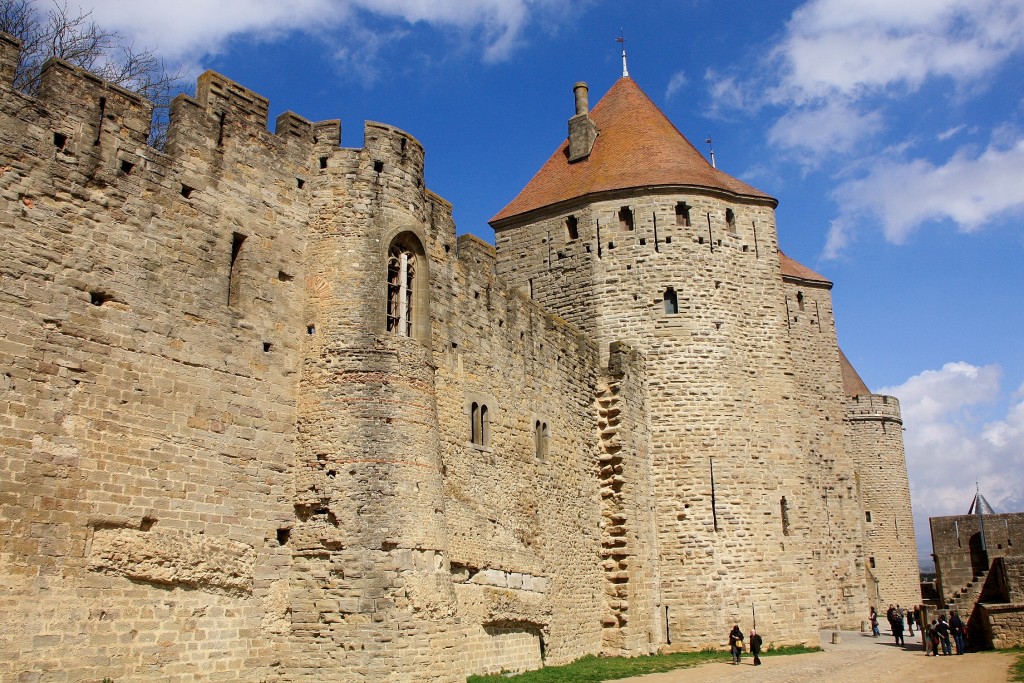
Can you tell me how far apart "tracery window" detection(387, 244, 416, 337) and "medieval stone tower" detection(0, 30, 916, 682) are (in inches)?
1.6

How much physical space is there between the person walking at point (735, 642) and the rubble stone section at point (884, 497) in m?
16.9

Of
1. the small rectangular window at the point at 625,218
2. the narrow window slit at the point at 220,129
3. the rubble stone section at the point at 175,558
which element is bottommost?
the rubble stone section at the point at 175,558

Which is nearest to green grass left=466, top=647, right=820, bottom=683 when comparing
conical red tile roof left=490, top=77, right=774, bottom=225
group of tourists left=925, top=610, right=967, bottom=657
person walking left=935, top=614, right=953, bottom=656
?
group of tourists left=925, top=610, right=967, bottom=657

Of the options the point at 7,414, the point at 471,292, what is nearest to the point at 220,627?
the point at 7,414

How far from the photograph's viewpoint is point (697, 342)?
20.7 m

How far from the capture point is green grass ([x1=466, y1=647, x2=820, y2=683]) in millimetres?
14008

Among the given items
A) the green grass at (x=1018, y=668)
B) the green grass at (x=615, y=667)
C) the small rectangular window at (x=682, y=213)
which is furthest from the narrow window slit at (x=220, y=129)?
the green grass at (x=1018, y=668)

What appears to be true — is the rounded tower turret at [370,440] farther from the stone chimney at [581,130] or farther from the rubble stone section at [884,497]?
the rubble stone section at [884,497]

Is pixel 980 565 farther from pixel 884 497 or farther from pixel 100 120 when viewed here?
pixel 100 120

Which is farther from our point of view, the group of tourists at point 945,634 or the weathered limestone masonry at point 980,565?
the weathered limestone masonry at point 980,565

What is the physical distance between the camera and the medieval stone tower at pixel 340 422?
959 cm

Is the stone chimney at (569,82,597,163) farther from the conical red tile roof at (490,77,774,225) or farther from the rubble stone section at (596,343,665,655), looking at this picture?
the rubble stone section at (596,343,665,655)

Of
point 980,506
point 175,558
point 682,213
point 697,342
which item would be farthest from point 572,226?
point 980,506

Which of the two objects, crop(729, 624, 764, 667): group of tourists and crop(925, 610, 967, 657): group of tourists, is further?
crop(925, 610, 967, 657): group of tourists
